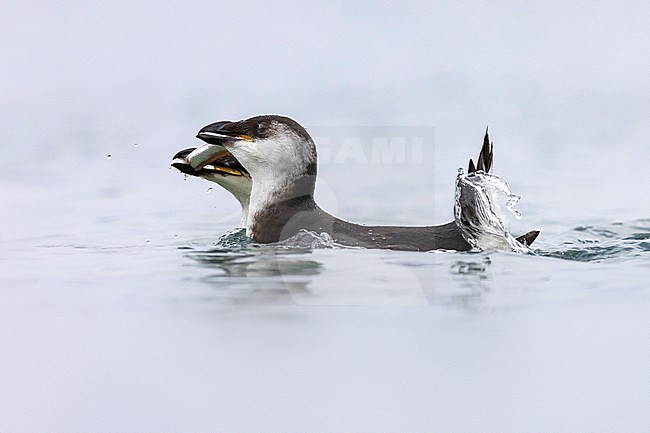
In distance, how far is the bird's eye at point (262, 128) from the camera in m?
9.04

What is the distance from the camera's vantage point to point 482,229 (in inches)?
337

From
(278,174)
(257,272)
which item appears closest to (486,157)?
(278,174)

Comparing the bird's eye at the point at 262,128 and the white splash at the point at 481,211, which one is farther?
the bird's eye at the point at 262,128

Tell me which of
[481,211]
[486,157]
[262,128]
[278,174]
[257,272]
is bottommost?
[257,272]

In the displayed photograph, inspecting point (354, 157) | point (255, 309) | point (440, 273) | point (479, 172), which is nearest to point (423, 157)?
point (354, 157)

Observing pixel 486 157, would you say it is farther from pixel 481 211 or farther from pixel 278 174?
pixel 278 174

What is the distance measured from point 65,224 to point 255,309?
457 centimetres

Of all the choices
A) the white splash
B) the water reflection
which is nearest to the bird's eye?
the water reflection

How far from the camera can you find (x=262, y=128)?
9047mm

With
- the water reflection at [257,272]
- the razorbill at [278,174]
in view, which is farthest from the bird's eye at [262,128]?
the water reflection at [257,272]

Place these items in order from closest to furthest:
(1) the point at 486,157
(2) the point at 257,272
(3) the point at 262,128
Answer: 1. (2) the point at 257,272
2. (1) the point at 486,157
3. (3) the point at 262,128

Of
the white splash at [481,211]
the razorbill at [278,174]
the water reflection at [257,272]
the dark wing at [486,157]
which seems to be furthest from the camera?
the razorbill at [278,174]

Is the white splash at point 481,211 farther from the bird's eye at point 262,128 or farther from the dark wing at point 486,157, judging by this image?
the bird's eye at point 262,128

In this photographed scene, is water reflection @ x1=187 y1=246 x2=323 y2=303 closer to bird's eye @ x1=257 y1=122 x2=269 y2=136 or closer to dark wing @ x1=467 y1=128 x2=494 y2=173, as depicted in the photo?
bird's eye @ x1=257 y1=122 x2=269 y2=136
